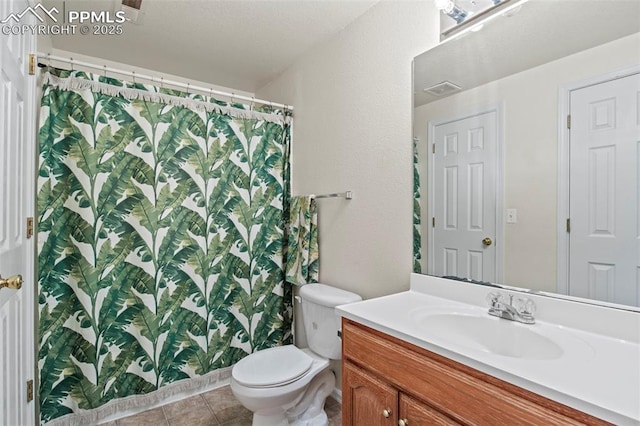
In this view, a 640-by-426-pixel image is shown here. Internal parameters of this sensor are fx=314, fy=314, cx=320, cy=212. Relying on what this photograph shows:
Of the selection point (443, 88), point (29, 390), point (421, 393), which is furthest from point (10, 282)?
point (443, 88)

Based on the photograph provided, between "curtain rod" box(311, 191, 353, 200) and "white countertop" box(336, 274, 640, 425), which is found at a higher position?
"curtain rod" box(311, 191, 353, 200)

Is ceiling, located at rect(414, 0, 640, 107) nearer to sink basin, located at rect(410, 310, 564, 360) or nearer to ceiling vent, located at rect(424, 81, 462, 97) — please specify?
ceiling vent, located at rect(424, 81, 462, 97)

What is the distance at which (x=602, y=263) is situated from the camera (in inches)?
38.7

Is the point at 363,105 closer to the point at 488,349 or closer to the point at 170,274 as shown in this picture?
the point at 488,349

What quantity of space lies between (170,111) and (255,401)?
1732mm

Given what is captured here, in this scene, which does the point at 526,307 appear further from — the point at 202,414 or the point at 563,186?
the point at 202,414

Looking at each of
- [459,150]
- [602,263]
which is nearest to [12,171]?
[459,150]

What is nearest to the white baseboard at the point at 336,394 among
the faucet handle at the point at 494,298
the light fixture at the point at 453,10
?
the faucet handle at the point at 494,298

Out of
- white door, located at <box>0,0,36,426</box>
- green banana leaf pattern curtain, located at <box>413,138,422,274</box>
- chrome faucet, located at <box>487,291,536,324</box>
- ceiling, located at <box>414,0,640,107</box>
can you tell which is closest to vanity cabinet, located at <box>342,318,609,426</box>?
chrome faucet, located at <box>487,291,536,324</box>

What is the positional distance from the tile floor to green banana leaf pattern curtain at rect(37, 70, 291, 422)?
0.15 meters

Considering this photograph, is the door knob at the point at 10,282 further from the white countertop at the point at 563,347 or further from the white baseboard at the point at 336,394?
the white baseboard at the point at 336,394

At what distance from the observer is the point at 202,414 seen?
6.14 feet

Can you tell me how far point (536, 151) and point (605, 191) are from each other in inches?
9.6

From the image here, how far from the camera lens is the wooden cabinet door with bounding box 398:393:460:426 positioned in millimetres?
878
